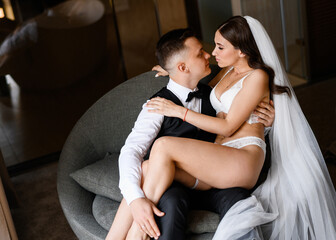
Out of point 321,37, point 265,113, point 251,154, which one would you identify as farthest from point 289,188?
point 321,37

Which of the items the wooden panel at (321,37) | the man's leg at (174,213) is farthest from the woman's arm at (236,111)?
the wooden panel at (321,37)

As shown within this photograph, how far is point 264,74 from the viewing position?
230 centimetres

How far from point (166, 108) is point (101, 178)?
529mm

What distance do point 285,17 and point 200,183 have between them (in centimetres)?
273

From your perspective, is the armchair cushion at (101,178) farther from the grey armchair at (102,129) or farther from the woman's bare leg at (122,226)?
the woman's bare leg at (122,226)

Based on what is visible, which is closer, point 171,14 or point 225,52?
point 225,52

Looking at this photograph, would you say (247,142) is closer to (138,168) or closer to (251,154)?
(251,154)

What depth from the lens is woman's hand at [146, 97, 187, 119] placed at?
7.49 feet

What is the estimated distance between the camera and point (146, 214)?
1.97m

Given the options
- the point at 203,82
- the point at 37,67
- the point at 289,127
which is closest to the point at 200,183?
the point at 289,127

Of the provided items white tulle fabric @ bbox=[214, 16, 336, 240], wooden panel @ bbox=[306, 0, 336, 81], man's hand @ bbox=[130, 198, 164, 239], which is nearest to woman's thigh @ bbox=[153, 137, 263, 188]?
white tulle fabric @ bbox=[214, 16, 336, 240]

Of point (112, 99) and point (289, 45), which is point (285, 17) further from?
point (112, 99)

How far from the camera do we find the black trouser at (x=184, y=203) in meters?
1.96

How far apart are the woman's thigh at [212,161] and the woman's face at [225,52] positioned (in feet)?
1.60
